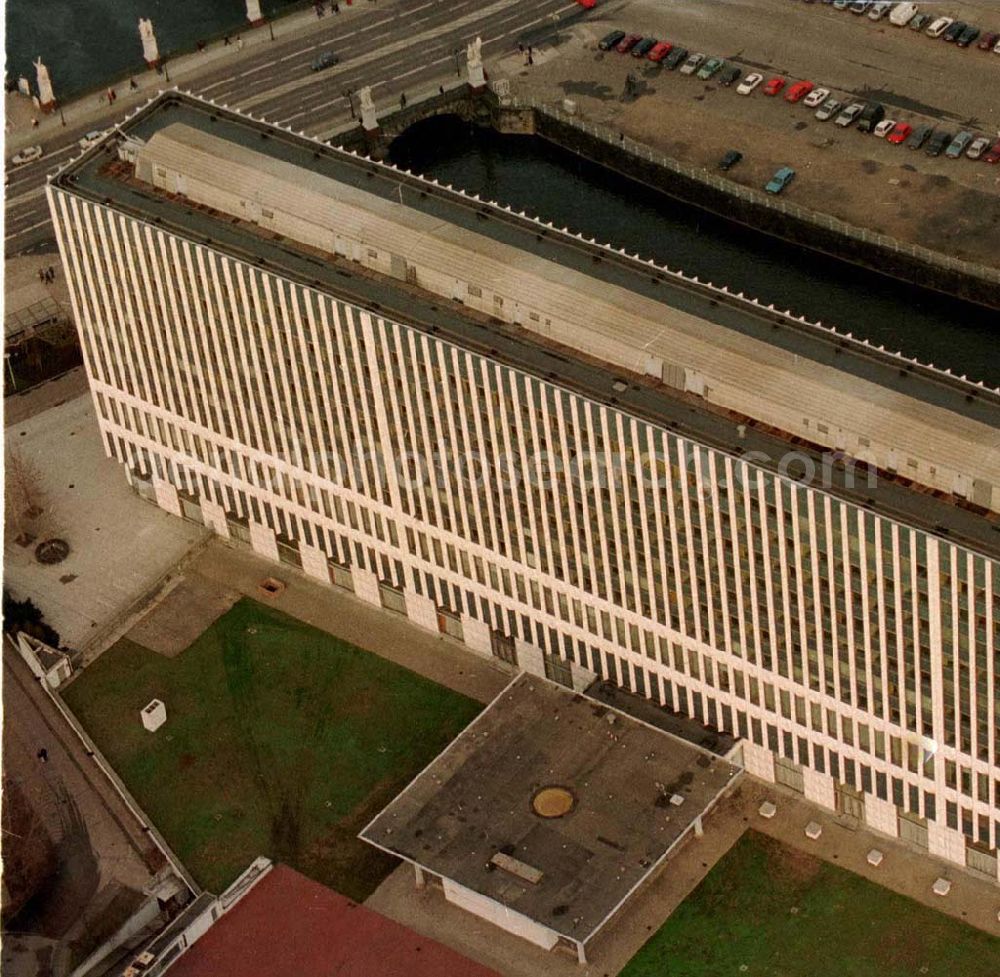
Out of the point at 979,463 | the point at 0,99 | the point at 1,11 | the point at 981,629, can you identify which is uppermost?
the point at 1,11

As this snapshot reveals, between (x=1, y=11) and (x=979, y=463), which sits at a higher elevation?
(x=1, y=11)

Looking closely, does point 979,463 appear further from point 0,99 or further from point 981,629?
point 0,99

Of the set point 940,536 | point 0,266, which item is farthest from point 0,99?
point 940,536

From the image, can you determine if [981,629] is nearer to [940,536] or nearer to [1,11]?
[940,536]

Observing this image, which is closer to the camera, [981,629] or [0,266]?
[0,266]

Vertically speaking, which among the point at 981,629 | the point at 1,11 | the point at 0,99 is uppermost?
the point at 1,11

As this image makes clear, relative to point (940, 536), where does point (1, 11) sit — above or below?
above

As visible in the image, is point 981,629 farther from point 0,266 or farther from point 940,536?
point 0,266

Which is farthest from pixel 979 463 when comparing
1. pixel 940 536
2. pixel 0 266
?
pixel 0 266

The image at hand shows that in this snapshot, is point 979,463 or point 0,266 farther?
point 979,463
